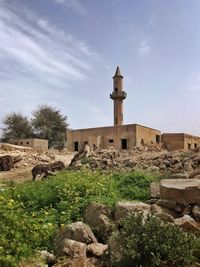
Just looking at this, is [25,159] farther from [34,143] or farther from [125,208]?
[125,208]

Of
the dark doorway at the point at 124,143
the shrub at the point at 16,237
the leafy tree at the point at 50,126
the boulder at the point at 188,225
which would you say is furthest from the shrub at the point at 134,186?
the leafy tree at the point at 50,126

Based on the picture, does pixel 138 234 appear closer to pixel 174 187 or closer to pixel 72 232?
pixel 72 232

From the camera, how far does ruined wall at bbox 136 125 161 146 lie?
30867 millimetres

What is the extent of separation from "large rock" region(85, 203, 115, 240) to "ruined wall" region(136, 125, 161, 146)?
24.9 metres

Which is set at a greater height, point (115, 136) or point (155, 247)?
point (115, 136)

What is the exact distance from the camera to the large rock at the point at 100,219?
5375mm

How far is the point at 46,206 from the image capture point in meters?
6.78

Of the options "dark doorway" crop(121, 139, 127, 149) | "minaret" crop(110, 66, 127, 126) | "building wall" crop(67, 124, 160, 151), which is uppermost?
"minaret" crop(110, 66, 127, 126)

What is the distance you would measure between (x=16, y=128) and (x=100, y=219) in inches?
1615

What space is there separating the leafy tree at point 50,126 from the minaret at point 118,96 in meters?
11.4

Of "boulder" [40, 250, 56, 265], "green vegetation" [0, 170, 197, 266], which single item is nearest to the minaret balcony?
"green vegetation" [0, 170, 197, 266]

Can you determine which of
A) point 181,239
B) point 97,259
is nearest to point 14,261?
point 97,259

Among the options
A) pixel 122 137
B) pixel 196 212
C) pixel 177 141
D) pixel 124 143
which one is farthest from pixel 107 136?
pixel 196 212

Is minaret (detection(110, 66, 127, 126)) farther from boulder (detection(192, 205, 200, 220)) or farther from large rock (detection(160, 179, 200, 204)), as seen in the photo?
boulder (detection(192, 205, 200, 220))
